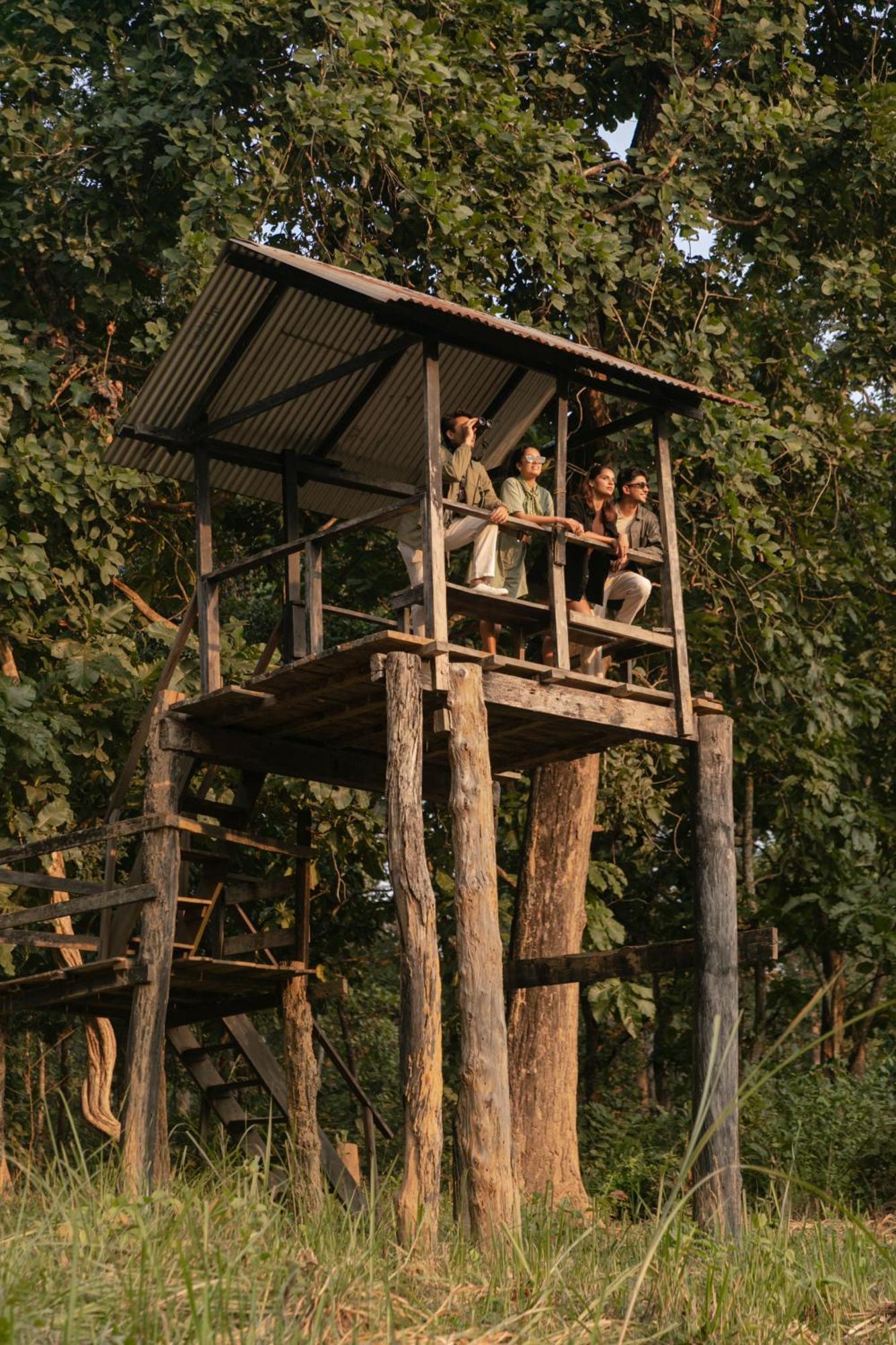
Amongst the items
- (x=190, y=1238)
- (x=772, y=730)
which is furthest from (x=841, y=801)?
(x=190, y=1238)

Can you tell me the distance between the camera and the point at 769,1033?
888 inches

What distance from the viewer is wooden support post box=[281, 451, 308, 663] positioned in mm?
10352

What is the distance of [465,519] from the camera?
9.82m

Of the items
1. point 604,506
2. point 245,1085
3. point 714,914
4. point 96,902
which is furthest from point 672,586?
point 245,1085

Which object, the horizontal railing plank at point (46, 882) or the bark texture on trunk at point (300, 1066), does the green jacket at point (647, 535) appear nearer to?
the bark texture on trunk at point (300, 1066)

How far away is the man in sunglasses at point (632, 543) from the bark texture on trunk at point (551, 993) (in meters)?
2.79

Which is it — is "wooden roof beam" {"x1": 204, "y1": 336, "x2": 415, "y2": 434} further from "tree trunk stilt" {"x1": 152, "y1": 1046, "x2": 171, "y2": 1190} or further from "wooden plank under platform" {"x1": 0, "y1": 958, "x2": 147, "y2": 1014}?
"tree trunk stilt" {"x1": 152, "y1": 1046, "x2": 171, "y2": 1190}

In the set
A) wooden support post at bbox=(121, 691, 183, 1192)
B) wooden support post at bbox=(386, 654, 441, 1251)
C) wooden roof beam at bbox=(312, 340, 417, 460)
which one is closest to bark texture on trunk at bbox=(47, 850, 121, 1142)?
wooden support post at bbox=(121, 691, 183, 1192)

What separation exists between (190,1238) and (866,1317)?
9.58ft

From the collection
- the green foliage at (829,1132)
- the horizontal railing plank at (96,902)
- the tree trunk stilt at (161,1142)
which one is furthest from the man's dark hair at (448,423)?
the green foliage at (829,1132)

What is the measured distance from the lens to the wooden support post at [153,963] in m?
9.64

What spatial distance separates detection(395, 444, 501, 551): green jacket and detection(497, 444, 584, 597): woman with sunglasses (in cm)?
13

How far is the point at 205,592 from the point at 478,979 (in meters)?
3.02

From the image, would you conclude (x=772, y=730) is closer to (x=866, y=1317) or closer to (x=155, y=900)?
(x=155, y=900)
